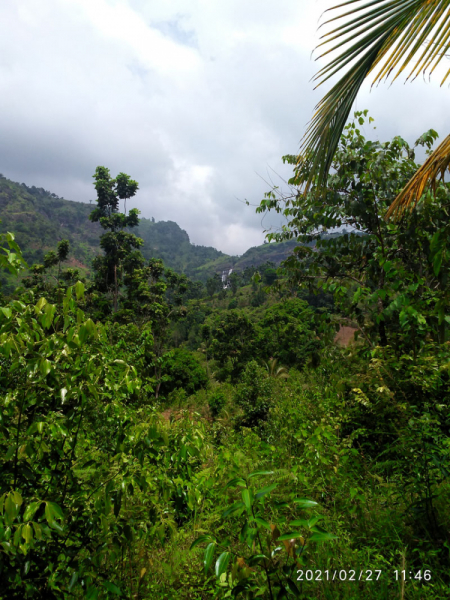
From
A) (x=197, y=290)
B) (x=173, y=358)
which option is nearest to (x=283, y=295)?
(x=173, y=358)

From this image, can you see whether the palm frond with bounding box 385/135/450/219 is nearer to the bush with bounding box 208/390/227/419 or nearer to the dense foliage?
the dense foliage

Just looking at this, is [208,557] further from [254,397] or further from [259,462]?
[254,397]

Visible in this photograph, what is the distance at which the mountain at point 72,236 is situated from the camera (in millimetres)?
80938

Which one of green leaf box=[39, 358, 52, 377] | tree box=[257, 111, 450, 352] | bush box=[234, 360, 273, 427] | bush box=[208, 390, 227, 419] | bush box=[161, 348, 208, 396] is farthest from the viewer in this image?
bush box=[161, 348, 208, 396]

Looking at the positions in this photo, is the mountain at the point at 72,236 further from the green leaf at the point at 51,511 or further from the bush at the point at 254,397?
the green leaf at the point at 51,511

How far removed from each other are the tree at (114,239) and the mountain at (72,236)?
38453mm

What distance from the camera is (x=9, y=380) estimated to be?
135 centimetres

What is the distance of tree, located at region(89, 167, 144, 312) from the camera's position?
18.4 meters

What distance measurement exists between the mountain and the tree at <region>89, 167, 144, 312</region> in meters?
38.5

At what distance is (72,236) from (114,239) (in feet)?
382

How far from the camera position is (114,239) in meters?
18.5

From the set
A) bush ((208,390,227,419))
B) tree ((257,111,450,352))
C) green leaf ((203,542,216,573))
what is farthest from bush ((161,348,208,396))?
green leaf ((203,542,216,573))

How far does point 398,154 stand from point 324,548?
412 cm

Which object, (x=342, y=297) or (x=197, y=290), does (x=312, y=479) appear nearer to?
(x=342, y=297)
